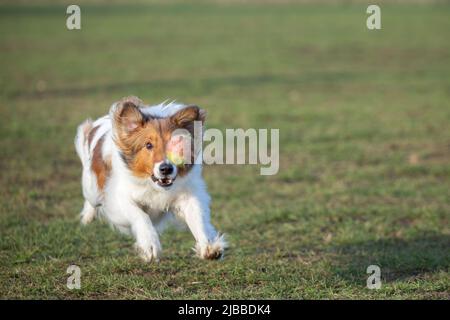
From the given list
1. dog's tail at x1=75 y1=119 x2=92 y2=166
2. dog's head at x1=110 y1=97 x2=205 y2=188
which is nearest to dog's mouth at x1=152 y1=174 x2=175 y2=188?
dog's head at x1=110 y1=97 x2=205 y2=188

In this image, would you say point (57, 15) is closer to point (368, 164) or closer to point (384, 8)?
point (384, 8)

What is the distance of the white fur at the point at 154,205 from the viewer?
→ 5.77 metres

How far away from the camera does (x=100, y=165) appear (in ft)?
21.4

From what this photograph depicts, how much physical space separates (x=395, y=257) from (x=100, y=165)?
2685 millimetres

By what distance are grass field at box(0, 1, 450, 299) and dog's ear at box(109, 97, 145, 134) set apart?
1.18 meters

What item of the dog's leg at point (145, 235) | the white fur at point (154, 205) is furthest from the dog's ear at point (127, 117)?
the dog's leg at point (145, 235)

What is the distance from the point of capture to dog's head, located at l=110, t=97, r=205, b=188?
5648mm

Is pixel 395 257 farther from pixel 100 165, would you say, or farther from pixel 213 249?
pixel 100 165

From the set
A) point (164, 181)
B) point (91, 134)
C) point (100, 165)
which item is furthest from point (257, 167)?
point (164, 181)

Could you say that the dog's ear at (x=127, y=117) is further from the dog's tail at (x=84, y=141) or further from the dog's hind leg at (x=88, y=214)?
the dog's hind leg at (x=88, y=214)

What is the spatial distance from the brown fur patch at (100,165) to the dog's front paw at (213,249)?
1.16 metres
